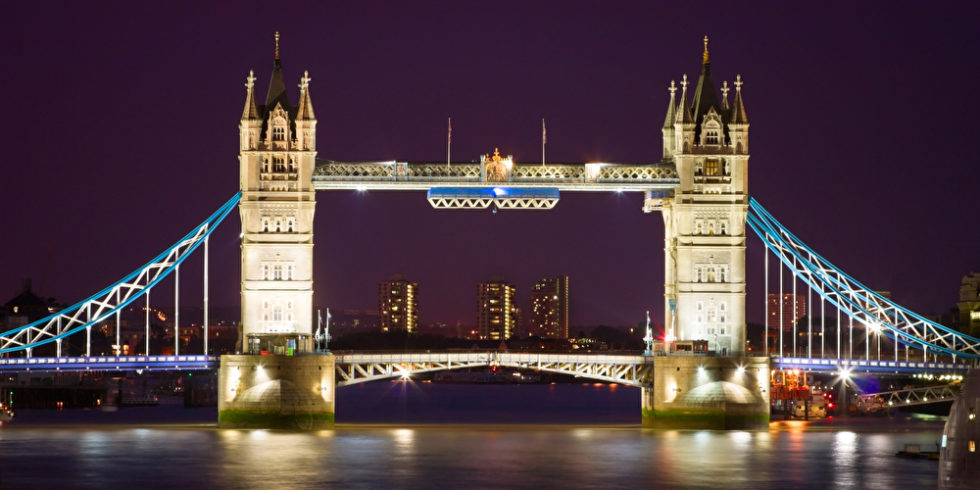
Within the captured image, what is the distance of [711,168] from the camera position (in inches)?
4326

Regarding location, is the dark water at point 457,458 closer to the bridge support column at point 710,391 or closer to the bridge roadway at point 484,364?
the bridge support column at point 710,391

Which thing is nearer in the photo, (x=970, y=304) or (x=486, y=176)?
(x=486, y=176)

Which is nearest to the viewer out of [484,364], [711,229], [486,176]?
[486,176]

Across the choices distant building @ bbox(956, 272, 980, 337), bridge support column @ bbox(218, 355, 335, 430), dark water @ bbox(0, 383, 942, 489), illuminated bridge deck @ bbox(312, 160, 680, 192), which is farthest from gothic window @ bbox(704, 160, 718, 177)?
distant building @ bbox(956, 272, 980, 337)

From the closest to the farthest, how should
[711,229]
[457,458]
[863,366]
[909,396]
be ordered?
[457,458] → [711,229] → [863,366] → [909,396]

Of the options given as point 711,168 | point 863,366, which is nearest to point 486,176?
point 711,168

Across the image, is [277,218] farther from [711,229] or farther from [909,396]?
[909,396]

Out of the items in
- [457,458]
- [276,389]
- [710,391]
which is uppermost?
[276,389]

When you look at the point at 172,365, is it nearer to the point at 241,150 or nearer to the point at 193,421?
the point at 241,150

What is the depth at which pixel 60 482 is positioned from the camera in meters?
81.2

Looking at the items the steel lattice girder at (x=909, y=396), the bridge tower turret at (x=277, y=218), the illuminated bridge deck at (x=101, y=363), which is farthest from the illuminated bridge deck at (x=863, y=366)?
the illuminated bridge deck at (x=101, y=363)

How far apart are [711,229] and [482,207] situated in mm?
14105

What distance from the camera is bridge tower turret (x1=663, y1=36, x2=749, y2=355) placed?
109375mm

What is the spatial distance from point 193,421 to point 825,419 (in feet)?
163
